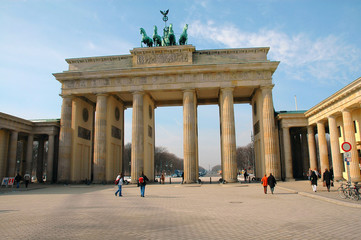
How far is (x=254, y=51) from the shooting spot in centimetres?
4053

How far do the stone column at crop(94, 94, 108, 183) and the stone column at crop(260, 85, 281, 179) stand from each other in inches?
867

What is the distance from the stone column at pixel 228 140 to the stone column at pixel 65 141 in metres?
21.7

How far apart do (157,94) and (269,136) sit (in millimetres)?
17897

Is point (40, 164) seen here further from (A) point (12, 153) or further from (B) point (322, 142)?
(B) point (322, 142)

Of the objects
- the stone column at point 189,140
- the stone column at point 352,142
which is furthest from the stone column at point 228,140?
the stone column at point 352,142

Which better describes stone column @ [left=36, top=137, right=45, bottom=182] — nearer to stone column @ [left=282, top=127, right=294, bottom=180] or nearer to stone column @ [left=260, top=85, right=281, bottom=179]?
stone column @ [left=260, top=85, right=281, bottom=179]

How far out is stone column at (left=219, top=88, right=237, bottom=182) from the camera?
3669 cm

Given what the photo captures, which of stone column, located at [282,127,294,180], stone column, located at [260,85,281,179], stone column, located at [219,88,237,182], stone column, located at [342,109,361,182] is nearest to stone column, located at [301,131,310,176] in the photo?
stone column, located at [282,127,294,180]

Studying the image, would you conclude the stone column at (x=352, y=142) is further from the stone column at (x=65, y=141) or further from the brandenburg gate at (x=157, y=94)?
the stone column at (x=65, y=141)

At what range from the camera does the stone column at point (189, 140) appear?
36969mm

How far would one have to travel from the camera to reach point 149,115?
44938 mm

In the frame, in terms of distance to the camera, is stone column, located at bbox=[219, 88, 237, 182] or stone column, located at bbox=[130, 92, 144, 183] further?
stone column, located at bbox=[130, 92, 144, 183]

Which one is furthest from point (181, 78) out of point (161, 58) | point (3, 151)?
point (3, 151)

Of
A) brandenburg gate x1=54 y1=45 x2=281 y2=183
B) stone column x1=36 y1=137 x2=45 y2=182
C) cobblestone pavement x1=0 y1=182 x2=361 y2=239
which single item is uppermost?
brandenburg gate x1=54 y1=45 x2=281 y2=183
